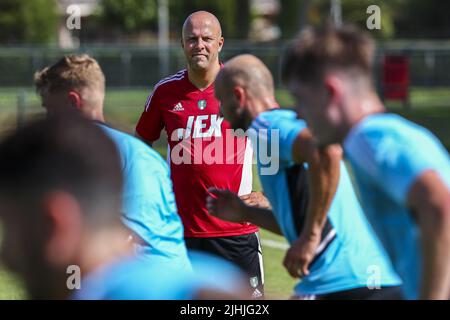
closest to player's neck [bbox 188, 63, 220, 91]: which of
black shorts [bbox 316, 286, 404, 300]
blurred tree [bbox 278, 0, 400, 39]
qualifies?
black shorts [bbox 316, 286, 404, 300]

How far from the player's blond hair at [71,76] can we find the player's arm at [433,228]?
269 centimetres

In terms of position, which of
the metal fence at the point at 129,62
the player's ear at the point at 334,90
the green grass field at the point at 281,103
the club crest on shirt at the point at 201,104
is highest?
the player's ear at the point at 334,90

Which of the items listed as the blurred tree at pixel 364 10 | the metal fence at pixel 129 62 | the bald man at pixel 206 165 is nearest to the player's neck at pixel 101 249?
the bald man at pixel 206 165

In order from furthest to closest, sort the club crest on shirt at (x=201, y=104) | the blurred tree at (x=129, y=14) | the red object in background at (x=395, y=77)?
the blurred tree at (x=129, y=14)
the red object in background at (x=395, y=77)
the club crest on shirt at (x=201, y=104)

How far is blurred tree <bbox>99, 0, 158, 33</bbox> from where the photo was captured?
223 feet

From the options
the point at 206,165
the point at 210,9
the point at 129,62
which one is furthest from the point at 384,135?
the point at 210,9

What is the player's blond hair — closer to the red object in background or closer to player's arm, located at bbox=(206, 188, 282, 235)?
player's arm, located at bbox=(206, 188, 282, 235)

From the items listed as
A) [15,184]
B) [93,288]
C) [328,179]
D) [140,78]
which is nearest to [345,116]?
[328,179]

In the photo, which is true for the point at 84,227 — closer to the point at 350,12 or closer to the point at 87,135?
the point at 87,135

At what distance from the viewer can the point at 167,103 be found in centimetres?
724

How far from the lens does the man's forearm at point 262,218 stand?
16.1 ft

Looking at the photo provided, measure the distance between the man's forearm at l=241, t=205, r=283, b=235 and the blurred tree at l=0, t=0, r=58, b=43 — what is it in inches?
2232

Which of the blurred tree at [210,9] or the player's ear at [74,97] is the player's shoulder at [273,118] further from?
the blurred tree at [210,9]
